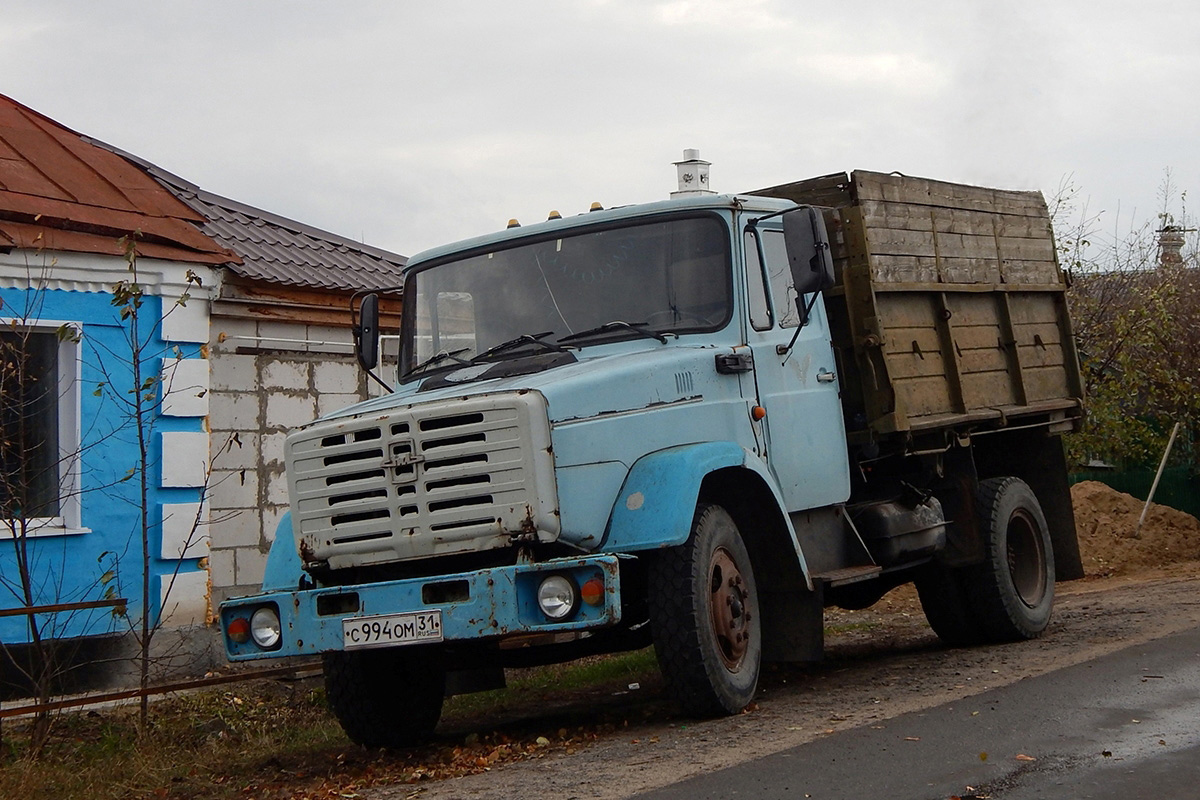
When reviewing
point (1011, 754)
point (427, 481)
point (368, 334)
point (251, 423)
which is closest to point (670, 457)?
point (427, 481)

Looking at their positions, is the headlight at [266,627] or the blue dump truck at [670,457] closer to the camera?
the blue dump truck at [670,457]

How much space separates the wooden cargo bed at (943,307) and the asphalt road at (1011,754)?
2.07 m

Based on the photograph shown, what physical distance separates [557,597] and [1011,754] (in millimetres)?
1890

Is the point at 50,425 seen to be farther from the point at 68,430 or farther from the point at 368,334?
the point at 368,334

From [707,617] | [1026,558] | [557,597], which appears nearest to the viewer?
[557,597]

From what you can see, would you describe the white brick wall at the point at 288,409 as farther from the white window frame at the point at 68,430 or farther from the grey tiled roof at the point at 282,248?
the white window frame at the point at 68,430

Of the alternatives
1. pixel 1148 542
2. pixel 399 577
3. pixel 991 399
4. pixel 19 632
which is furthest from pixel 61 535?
pixel 1148 542

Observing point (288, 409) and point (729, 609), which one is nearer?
point (729, 609)

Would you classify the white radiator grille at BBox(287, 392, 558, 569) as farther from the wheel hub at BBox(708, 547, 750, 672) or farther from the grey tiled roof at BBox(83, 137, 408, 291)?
the grey tiled roof at BBox(83, 137, 408, 291)

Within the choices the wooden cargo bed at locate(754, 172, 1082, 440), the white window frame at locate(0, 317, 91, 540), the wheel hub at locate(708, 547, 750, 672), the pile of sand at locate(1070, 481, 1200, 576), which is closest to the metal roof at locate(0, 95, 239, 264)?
the white window frame at locate(0, 317, 91, 540)

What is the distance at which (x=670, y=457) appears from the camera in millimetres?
6484

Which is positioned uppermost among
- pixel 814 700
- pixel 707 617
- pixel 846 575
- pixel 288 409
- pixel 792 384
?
pixel 288 409

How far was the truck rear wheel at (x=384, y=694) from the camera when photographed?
7078mm

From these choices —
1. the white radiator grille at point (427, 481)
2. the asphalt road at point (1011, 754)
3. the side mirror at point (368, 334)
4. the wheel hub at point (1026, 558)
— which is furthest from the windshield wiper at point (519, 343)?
the wheel hub at point (1026, 558)
